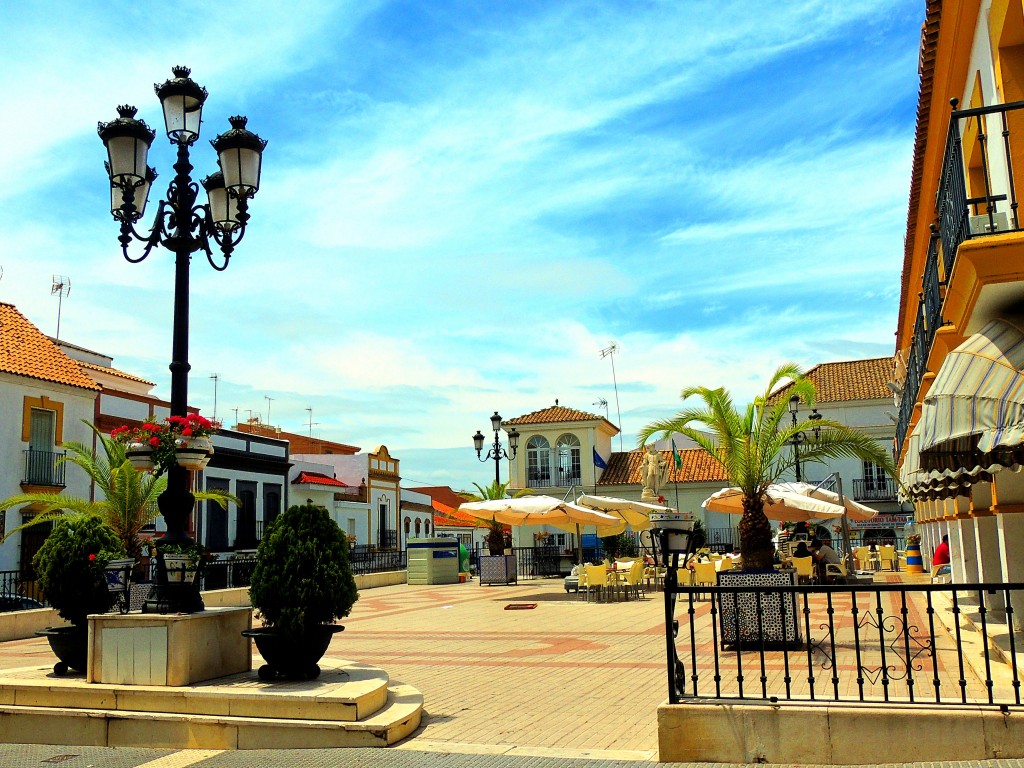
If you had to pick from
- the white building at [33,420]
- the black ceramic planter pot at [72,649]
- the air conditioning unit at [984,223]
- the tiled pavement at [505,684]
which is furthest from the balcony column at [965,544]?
the white building at [33,420]

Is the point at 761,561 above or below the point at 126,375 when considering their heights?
below

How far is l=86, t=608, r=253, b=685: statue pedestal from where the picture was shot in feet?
24.2

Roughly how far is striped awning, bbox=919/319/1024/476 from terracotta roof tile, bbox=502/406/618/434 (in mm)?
42134

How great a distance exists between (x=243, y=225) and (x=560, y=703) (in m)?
5.67

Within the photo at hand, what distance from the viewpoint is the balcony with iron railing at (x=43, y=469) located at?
24.1m

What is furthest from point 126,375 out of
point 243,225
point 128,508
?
point 243,225

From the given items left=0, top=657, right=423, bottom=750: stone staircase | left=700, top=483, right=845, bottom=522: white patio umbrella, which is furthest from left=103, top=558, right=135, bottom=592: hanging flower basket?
left=700, top=483, right=845, bottom=522: white patio umbrella

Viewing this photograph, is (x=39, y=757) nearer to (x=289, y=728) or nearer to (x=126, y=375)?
(x=289, y=728)

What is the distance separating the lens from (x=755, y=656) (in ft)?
31.3

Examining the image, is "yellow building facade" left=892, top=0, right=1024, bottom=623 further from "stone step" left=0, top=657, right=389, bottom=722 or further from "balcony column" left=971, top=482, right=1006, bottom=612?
"stone step" left=0, top=657, right=389, bottom=722

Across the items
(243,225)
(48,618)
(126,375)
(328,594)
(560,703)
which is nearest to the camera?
(328,594)

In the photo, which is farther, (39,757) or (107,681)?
(107,681)

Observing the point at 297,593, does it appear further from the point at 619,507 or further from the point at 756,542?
the point at 619,507

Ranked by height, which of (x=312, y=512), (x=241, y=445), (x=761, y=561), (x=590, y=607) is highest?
(x=241, y=445)
